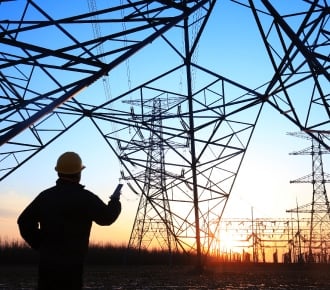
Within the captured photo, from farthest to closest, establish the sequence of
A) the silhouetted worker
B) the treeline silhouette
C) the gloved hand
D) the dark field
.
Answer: the treeline silhouette
the dark field
the gloved hand
the silhouetted worker

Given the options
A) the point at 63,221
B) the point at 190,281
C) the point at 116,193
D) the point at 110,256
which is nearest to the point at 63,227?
the point at 63,221

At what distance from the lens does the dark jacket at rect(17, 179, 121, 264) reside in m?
3.43

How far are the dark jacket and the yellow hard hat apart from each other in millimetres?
176

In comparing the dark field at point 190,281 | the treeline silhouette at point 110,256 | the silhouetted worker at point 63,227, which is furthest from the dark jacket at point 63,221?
the treeline silhouette at point 110,256

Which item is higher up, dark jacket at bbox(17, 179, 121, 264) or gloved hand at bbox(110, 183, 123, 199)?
gloved hand at bbox(110, 183, 123, 199)

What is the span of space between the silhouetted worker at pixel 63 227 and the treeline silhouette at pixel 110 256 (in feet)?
96.0

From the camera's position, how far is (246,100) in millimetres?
12992

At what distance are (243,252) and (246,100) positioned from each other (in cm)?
3392

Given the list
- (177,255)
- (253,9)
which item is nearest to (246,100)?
(253,9)

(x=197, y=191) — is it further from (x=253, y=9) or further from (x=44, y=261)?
(x=44, y=261)

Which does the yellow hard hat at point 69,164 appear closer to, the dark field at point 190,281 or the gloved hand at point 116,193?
the gloved hand at point 116,193

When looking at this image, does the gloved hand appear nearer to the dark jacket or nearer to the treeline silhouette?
the dark jacket

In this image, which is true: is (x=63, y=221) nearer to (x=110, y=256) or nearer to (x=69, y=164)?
(x=69, y=164)

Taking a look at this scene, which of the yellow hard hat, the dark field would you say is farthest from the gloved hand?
the dark field
